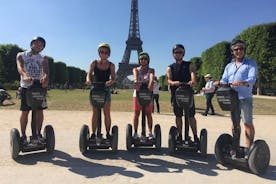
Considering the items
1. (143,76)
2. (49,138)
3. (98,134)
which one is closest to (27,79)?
(49,138)

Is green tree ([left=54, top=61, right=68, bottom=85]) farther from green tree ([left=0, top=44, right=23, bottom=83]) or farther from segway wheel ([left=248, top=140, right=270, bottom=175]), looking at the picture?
segway wheel ([left=248, top=140, right=270, bottom=175])

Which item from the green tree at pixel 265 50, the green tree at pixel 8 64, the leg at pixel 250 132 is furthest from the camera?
the green tree at pixel 8 64

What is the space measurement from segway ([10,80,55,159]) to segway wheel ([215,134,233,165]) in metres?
2.80

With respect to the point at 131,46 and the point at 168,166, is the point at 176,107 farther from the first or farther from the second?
the point at 131,46

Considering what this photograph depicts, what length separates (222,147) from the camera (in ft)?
19.2

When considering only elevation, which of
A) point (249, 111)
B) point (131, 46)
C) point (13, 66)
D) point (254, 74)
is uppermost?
A: point (131, 46)

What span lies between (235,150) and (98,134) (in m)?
2.36

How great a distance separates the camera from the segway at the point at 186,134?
6.12 metres

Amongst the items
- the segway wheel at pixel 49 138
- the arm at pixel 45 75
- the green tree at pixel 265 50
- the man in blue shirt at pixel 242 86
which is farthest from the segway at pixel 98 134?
the green tree at pixel 265 50

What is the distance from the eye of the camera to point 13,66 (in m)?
56.6

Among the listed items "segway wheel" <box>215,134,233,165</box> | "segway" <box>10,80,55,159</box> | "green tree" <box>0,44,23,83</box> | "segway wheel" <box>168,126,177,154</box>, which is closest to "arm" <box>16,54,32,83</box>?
"segway" <box>10,80,55,159</box>

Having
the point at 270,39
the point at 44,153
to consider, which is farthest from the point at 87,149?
the point at 270,39

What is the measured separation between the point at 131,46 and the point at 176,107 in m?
89.0

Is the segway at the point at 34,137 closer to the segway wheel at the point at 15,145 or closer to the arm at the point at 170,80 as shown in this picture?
the segway wheel at the point at 15,145
